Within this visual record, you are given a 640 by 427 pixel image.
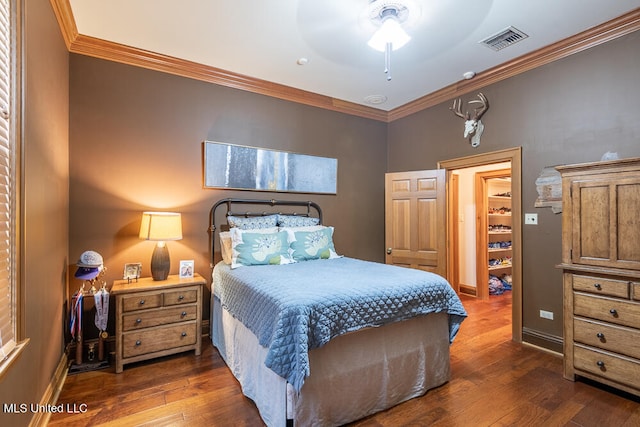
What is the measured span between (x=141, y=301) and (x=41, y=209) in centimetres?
105


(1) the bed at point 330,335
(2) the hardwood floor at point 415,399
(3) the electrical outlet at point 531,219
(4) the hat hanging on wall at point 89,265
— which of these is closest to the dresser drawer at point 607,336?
(2) the hardwood floor at point 415,399

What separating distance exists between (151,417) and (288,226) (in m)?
2.13

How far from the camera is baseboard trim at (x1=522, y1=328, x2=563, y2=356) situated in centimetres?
292

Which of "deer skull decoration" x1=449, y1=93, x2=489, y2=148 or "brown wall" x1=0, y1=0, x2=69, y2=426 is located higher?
"deer skull decoration" x1=449, y1=93, x2=489, y2=148

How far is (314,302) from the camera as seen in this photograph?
5.84 feet

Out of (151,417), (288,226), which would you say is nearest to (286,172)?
(288,226)

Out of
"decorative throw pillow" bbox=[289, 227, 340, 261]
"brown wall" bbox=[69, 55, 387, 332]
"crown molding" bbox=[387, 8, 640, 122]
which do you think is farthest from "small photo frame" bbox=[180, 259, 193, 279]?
"crown molding" bbox=[387, 8, 640, 122]

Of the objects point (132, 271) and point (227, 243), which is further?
point (227, 243)

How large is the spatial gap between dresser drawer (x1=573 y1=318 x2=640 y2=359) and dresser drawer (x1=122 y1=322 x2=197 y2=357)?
10.5 feet

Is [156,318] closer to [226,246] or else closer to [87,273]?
[87,273]

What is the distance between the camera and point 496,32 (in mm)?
2713

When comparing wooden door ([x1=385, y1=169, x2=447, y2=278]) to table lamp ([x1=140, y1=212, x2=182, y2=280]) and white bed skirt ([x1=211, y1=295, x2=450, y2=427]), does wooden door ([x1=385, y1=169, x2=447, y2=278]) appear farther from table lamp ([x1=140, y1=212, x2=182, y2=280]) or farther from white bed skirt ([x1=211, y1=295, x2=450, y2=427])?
table lamp ([x1=140, y1=212, x2=182, y2=280])

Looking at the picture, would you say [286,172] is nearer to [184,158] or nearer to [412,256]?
[184,158]

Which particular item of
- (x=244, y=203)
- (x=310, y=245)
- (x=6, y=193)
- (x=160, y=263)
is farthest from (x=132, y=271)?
(x=310, y=245)
